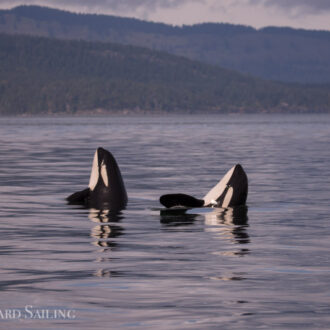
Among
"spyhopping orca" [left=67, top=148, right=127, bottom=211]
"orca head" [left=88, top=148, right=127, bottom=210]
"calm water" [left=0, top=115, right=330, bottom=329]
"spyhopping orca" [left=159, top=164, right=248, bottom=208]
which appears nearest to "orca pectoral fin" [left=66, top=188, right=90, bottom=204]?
"spyhopping orca" [left=67, top=148, right=127, bottom=211]

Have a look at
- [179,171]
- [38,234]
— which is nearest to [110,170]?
[38,234]

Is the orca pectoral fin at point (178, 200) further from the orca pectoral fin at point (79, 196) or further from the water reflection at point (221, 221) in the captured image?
the orca pectoral fin at point (79, 196)

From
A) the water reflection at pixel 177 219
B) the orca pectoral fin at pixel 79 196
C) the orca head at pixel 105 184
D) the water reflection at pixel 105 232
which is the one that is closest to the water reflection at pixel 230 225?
the water reflection at pixel 177 219

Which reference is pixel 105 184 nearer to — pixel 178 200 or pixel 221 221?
pixel 178 200

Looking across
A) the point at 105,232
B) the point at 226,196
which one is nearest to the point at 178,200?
the point at 226,196

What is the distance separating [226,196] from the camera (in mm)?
21938

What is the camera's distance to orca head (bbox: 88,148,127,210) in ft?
69.8

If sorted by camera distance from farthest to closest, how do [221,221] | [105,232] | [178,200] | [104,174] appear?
[104,174]
[178,200]
[221,221]
[105,232]

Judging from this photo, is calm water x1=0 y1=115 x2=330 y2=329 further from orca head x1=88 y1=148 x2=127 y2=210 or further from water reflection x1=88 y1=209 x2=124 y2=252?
orca head x1=88 y1=148 x2=127 y2=210

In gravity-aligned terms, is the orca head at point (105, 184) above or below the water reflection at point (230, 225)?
above

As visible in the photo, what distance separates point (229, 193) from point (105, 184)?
283cm

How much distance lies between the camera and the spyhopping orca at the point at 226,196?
20906mm

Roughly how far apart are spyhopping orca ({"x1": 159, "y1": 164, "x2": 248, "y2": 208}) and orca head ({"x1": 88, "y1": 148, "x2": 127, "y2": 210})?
4.67ft

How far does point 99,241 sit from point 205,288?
485 cm
